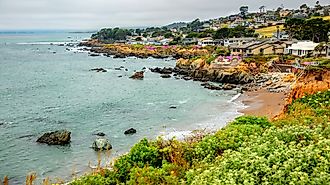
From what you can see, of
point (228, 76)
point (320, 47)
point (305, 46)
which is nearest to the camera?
point (320, 47)

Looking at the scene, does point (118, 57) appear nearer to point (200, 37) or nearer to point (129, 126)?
point (200, 37)

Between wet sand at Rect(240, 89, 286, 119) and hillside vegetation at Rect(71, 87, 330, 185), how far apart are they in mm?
22005

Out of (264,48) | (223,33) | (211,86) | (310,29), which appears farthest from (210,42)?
(211,86)

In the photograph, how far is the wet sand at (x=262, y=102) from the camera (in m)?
34.2

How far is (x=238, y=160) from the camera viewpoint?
7613 millimetres

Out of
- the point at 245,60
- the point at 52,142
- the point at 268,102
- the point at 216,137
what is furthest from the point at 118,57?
the point at 216,137

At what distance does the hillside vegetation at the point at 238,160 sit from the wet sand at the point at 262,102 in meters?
22.0

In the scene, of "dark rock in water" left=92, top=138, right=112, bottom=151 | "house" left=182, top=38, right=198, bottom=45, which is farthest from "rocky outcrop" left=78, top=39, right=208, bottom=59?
"dark rock in water" left=92, top=138, right=112, bottom=151

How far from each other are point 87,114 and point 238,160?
1180 inches

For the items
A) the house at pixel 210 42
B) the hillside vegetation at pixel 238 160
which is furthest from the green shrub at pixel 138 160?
the house at pixel 210 42

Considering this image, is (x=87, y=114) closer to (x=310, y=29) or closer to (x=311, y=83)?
(x=311, y=83)

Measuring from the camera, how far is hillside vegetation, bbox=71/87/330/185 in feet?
22.7

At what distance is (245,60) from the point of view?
193ft

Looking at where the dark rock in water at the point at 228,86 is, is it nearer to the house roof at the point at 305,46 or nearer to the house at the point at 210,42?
the house roof at the point at 305,46
